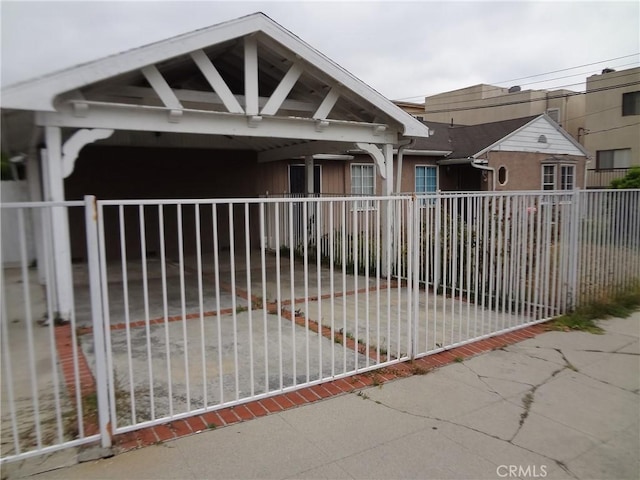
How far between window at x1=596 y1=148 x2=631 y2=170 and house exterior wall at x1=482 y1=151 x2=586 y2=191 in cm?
897

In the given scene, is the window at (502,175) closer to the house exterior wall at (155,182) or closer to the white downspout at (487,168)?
the white downspout at (487,168)

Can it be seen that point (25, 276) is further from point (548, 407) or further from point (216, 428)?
point (548, 407)

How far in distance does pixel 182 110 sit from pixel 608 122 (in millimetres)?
26487

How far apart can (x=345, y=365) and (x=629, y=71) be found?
91.3 ft

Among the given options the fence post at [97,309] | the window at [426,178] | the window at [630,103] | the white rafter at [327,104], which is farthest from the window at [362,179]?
the window at [630,103]

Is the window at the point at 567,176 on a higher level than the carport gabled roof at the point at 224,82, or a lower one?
lower

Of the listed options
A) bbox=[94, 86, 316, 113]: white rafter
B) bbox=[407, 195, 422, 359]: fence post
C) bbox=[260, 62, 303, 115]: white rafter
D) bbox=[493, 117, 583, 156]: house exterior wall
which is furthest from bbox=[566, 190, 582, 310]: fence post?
bbox=[493, 117, 583, 156]: house exterior wall

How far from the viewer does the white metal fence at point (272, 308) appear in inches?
113

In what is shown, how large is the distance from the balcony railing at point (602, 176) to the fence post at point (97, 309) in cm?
2678

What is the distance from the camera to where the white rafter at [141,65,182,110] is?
598 cm

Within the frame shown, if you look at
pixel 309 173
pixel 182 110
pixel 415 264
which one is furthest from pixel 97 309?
pixel 309 173

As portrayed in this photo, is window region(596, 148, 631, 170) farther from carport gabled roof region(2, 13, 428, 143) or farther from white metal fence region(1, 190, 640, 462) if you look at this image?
carport gabled roof region(2, 13, 428, 143)

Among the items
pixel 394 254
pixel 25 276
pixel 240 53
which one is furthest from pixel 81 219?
pixel 25 276

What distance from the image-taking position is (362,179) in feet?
46.5
